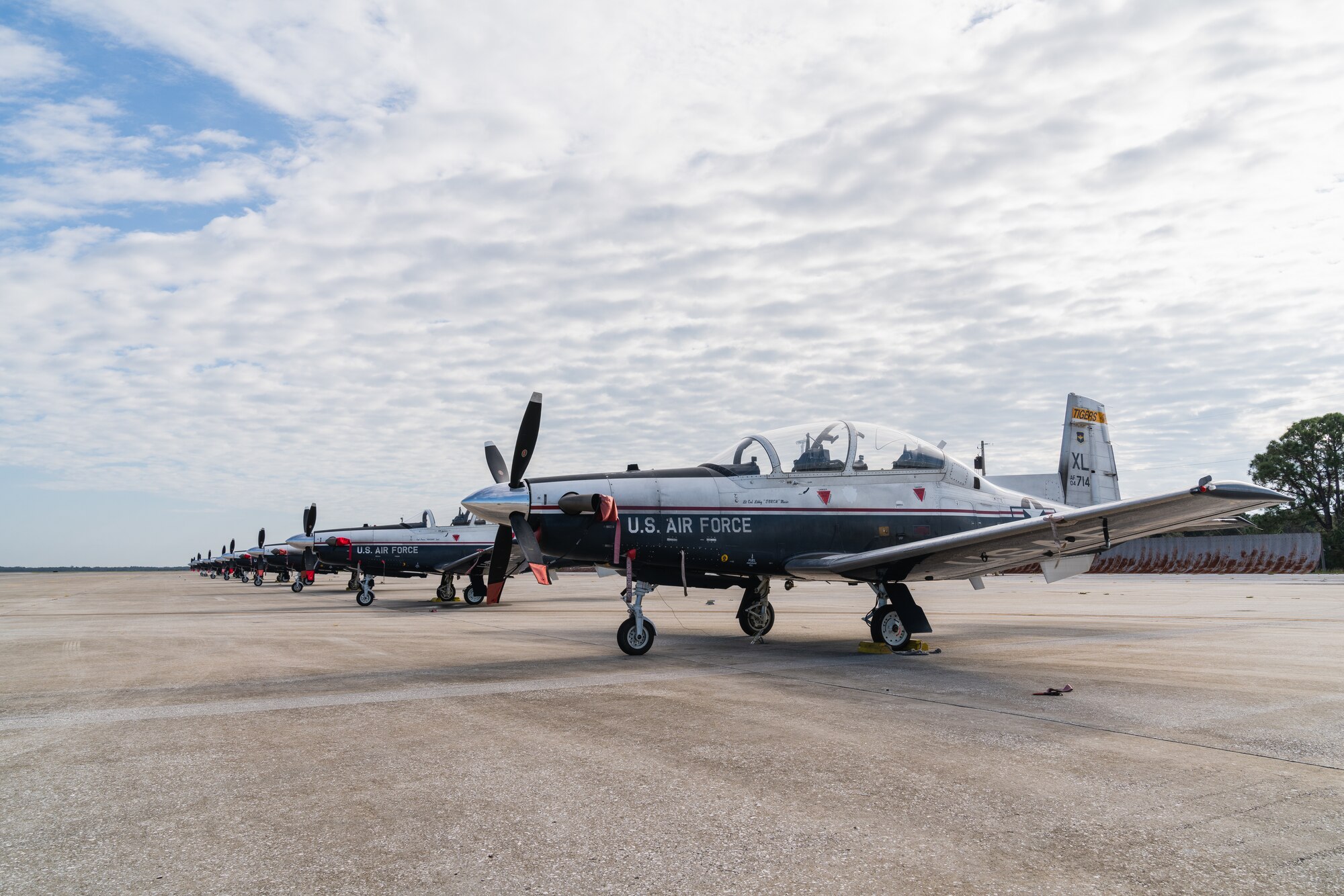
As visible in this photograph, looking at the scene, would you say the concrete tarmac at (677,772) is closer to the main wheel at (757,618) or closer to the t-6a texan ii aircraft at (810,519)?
the t-6a texan ii aircraft at (810,519)

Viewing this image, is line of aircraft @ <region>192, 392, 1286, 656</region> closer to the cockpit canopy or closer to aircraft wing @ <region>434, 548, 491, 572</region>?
the cockpit canopy

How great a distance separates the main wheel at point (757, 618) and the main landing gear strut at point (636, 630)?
307 cm

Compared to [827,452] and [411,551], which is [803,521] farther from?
[411,551]

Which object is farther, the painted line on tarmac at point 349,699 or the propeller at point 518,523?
the propeller at point 518,523

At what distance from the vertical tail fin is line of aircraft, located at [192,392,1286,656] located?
298cm

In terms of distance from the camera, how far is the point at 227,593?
4084 cm

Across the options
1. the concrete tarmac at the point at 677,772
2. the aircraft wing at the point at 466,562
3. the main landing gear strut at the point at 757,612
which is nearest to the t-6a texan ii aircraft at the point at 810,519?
the main landing gear strut at the point at 757,612

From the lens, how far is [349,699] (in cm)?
767

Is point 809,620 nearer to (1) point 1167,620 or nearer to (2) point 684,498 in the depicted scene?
(1) point 1167,620

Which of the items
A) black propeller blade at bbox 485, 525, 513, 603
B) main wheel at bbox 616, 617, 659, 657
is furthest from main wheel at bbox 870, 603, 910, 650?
black propeller blade at bbox 485, 525, 513, 603

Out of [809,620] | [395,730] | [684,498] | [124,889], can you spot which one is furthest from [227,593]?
[124,889]

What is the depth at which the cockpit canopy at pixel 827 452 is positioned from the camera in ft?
38.8

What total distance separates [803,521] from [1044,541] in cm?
315

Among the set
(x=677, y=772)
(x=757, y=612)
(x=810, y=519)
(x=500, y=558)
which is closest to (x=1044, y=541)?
(x=810, y=519)
